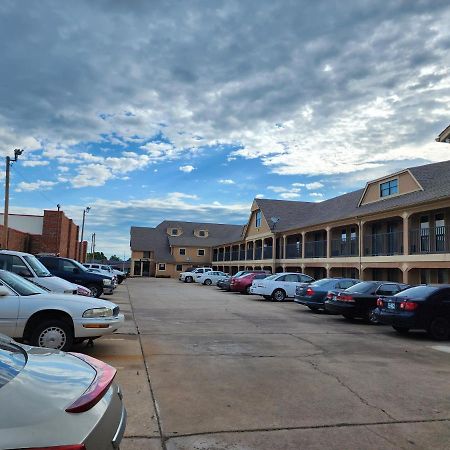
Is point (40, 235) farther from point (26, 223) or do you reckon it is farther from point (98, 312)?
point (98, 312)

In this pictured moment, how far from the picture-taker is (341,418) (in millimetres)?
5379

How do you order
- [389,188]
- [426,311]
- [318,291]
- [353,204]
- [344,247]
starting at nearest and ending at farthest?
[426,311] < [318,291] < [389,188] < [344,247] < [353,204]

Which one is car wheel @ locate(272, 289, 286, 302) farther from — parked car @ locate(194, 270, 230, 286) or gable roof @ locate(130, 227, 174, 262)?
gable roof @ locate(130, 227, 174, 262)

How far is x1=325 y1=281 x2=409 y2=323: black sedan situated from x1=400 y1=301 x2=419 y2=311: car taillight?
8.60 feet

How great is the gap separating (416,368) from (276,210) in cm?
3543

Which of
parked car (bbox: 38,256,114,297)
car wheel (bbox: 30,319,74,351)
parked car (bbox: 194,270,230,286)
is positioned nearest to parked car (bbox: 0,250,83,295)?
car wheel (bbox: 30,319,74,351)

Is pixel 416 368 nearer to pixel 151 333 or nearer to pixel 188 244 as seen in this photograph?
pixel 151 333

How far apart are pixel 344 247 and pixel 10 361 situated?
1102 inches

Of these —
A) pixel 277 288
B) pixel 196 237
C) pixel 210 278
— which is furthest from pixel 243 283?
pixel 196 237

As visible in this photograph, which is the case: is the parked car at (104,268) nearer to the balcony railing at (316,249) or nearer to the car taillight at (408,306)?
the balcony railing at (316,249)

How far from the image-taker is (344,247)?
29609 millimetres

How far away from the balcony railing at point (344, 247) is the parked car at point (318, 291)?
9822 millimetres

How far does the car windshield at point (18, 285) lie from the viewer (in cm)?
834

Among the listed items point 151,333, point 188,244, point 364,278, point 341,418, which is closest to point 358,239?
point 364,278
